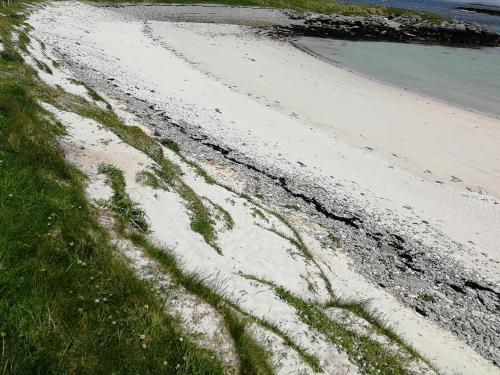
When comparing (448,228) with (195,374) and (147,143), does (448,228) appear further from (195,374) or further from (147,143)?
(195,374)

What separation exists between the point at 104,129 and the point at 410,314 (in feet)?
45.9

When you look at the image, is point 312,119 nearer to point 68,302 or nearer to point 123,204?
point 123,204

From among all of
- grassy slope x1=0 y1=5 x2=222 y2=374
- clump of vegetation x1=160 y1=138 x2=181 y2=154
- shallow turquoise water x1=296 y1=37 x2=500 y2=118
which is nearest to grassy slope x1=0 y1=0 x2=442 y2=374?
grassy slope x1=0 y1=5 x2=222 y2=374

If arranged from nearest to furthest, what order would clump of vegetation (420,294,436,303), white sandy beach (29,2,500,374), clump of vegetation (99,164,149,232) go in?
clump of vegetation (99,164,149,232), white sandy beach (29,2,500,374), clump of vegetation (420,294,436,303)

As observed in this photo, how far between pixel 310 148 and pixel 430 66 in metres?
45.3

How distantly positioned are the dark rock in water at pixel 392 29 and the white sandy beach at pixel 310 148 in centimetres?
3770

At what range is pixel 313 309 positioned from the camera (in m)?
9.78

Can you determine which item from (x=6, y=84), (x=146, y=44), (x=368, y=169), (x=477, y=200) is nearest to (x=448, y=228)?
(x=477, y=200)

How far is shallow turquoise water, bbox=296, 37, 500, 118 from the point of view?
4419 centimetres

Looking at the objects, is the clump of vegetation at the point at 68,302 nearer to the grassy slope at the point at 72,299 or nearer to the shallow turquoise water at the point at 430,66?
the grassy slope at the point at 72,299

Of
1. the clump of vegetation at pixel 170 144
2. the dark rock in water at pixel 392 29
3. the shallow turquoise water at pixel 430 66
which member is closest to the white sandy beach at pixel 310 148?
the clump of vegetation at pixel 170 144

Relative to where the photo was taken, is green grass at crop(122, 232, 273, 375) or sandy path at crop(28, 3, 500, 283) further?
sandy path at crop(28, 3, 500, 283)

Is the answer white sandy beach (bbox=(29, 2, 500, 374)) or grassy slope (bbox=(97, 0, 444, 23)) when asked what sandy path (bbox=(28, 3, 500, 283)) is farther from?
grassy slope (bbox=(97, 0, 444, 23))

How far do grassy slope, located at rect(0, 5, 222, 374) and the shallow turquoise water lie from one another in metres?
43.2
